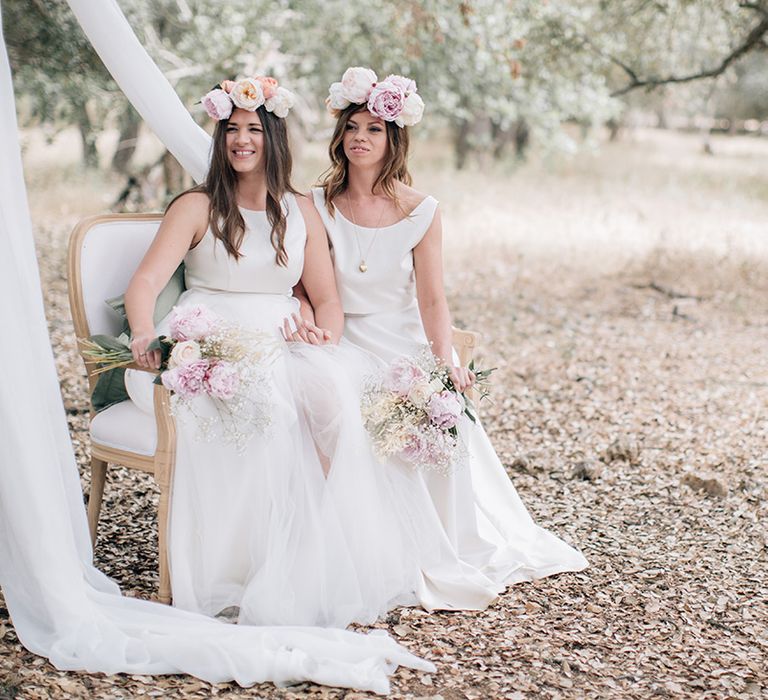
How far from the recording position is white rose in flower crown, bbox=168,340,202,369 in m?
3.20

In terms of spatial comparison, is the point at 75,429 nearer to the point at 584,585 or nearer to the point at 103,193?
the point at 584,585

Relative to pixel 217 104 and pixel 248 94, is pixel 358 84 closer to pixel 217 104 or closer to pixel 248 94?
pixel 248 94

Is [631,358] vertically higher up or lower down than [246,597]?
lower down

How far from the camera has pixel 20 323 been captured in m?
3.00

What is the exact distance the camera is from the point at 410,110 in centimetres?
391

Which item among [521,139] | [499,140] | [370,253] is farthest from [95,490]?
[521,139]

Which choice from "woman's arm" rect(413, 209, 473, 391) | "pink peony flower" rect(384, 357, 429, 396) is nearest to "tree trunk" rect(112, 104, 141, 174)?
"woman's arm" rect(413, 209, 473, 391)

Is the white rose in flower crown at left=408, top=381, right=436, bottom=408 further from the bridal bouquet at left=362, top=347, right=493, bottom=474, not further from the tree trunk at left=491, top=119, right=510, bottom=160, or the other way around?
the tree trunk at left=491, top=119, right=510, bottom=160

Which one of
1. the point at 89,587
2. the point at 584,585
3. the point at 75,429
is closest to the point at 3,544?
the point at 89,587

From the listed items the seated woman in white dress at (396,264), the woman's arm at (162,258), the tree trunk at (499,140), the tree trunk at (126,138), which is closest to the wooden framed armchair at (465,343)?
the seated woman in white dress at (396,264)

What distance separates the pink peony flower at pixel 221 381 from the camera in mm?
Result: 3201

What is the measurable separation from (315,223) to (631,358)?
4.02m

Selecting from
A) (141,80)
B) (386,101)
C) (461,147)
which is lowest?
(461,147)

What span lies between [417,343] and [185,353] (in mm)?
1127
